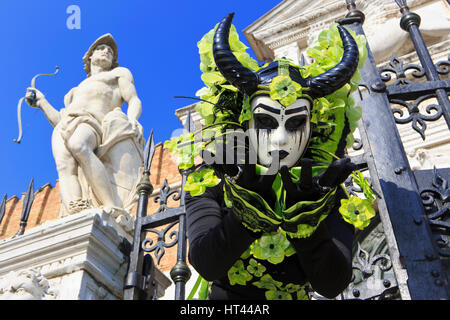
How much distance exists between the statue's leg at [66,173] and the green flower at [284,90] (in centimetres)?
188

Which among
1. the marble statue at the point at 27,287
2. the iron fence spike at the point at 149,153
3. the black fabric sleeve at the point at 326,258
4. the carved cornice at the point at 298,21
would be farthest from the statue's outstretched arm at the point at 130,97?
the carved cornice at the point at 298,21

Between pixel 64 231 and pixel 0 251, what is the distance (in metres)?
0.49

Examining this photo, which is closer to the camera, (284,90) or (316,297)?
(284,90)

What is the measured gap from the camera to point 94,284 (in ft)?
8.23

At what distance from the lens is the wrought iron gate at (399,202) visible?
2.07 meters

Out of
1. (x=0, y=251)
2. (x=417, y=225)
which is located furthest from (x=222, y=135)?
(x=0, y=251)

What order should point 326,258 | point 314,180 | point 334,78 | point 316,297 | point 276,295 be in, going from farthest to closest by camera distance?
1. point 316,297
2. point 276,295
3. point 334,78
4. point 326,258
5. point 314,180

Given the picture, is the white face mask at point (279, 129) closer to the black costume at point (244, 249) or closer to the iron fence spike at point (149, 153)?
the black costume at point (244, 249)

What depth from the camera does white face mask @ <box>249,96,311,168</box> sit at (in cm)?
169

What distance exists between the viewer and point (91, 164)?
3229 mm

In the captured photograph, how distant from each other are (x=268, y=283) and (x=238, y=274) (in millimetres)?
130

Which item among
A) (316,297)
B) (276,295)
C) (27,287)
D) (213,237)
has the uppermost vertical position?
(316,297)

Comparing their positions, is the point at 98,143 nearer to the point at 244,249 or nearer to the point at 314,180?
the point at 244,249

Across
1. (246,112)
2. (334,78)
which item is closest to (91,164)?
(246,112)
